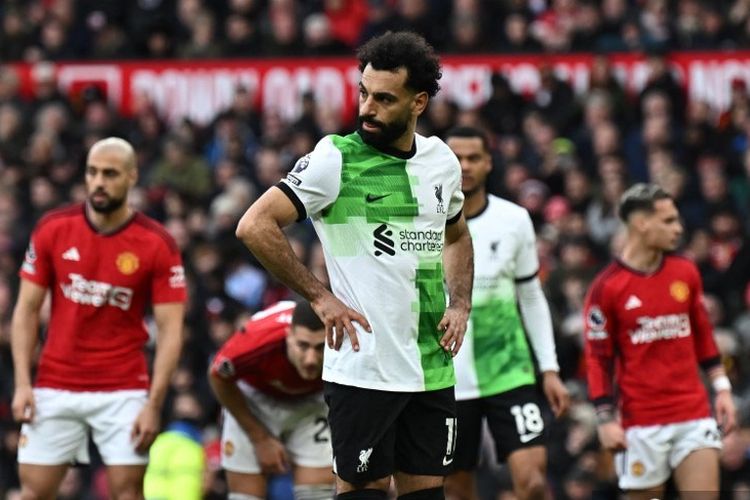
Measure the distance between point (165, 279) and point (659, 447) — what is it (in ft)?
10.5

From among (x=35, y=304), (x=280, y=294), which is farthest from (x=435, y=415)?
(x=280, y=294)

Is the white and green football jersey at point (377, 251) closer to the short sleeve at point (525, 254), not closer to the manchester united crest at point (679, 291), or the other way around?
the short sleeve at point (525, 254)

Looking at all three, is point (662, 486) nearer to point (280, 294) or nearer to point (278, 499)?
point (278, 499)

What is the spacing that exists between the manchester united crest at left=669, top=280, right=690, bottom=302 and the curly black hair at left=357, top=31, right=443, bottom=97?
11.8 feet

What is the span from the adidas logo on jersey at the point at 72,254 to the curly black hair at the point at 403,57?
3160 mm

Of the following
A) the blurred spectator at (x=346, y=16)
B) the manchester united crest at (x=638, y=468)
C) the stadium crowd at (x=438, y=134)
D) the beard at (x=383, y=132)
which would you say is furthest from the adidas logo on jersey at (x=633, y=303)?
the blurred spectator at (x=346, y=16)

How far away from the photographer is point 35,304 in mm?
10227

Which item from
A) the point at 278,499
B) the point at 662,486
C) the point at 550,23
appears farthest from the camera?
the point at 550,23

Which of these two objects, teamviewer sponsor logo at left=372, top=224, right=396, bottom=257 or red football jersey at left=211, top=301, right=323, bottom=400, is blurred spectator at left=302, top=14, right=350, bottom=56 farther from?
teamviewer sponsor logo at left=372, top=224, right=396, bottom=257

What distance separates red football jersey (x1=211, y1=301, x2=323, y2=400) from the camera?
10.1 metres

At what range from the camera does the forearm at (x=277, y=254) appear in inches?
293

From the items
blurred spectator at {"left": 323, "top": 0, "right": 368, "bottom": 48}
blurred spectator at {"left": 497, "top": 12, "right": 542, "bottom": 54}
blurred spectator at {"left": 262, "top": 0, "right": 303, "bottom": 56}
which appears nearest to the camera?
blurred spectator at {"left": 497, "top": 12, "right": 542, "bottom": 54}

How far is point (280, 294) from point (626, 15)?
557 cm

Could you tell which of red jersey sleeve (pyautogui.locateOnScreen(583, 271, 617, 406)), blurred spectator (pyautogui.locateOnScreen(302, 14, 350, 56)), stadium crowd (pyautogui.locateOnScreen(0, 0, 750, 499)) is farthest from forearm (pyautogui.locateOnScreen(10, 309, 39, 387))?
blurred spectator (pyautogui.locateOnScreen(302, 14, 350, 56))
